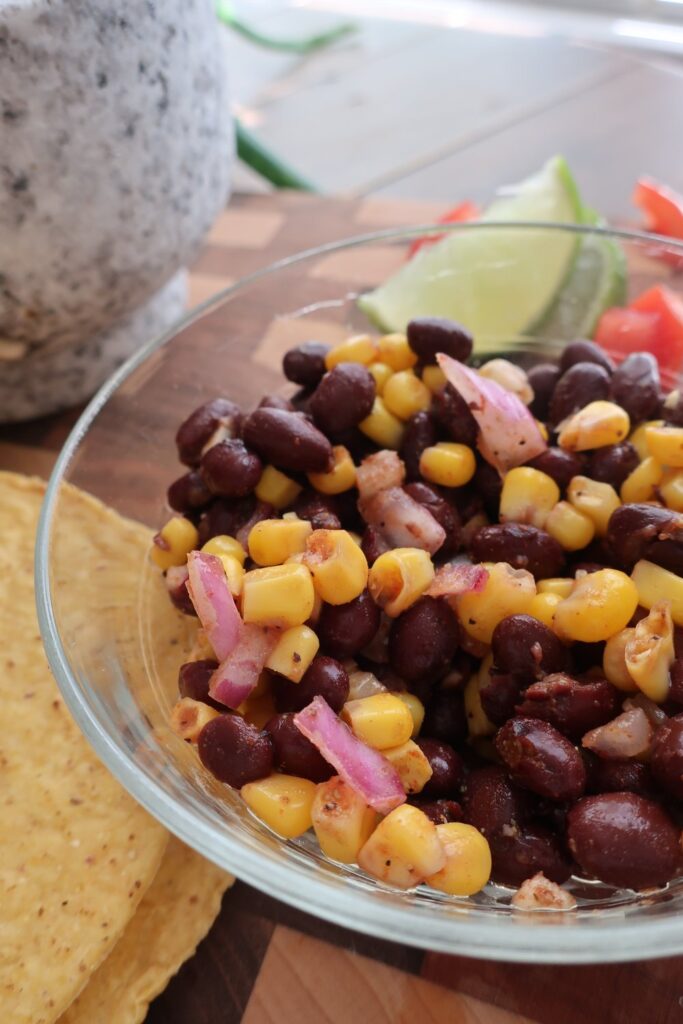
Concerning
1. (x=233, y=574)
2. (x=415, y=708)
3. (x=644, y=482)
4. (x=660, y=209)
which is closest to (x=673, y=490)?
(x=644, y=482)

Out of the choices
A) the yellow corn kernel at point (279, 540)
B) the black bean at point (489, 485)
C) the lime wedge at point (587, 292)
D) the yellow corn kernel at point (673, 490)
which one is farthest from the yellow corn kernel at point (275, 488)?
the lime wedge at point (587, 292)

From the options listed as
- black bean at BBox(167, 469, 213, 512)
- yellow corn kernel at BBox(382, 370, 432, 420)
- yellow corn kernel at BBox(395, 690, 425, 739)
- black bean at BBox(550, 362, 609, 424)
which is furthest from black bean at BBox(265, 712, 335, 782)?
black bean at BBox(550, 362, 609, 424)

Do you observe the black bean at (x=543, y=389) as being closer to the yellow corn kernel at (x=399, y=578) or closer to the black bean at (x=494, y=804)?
the yellow corn kernel at (x=399, y=578)

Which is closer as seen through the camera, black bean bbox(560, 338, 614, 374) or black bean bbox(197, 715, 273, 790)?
black bean bbox(197, 715, 273, 790)

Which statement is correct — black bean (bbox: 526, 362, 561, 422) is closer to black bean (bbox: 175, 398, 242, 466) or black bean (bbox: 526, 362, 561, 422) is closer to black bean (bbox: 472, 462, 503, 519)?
black bean (bbox: 472, 462, 503, 519)

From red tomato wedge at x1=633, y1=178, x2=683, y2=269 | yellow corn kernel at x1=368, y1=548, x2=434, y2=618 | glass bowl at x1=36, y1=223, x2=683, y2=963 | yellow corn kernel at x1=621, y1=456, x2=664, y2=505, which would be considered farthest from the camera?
red tomato wedge at x1=633, y1=178, x2=683, y2=269

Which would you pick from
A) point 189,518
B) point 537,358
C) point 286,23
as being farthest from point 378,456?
point 286,23

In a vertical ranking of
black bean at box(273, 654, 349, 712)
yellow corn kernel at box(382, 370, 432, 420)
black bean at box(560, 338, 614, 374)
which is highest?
black bean at box(560, 338, 614, 374)
